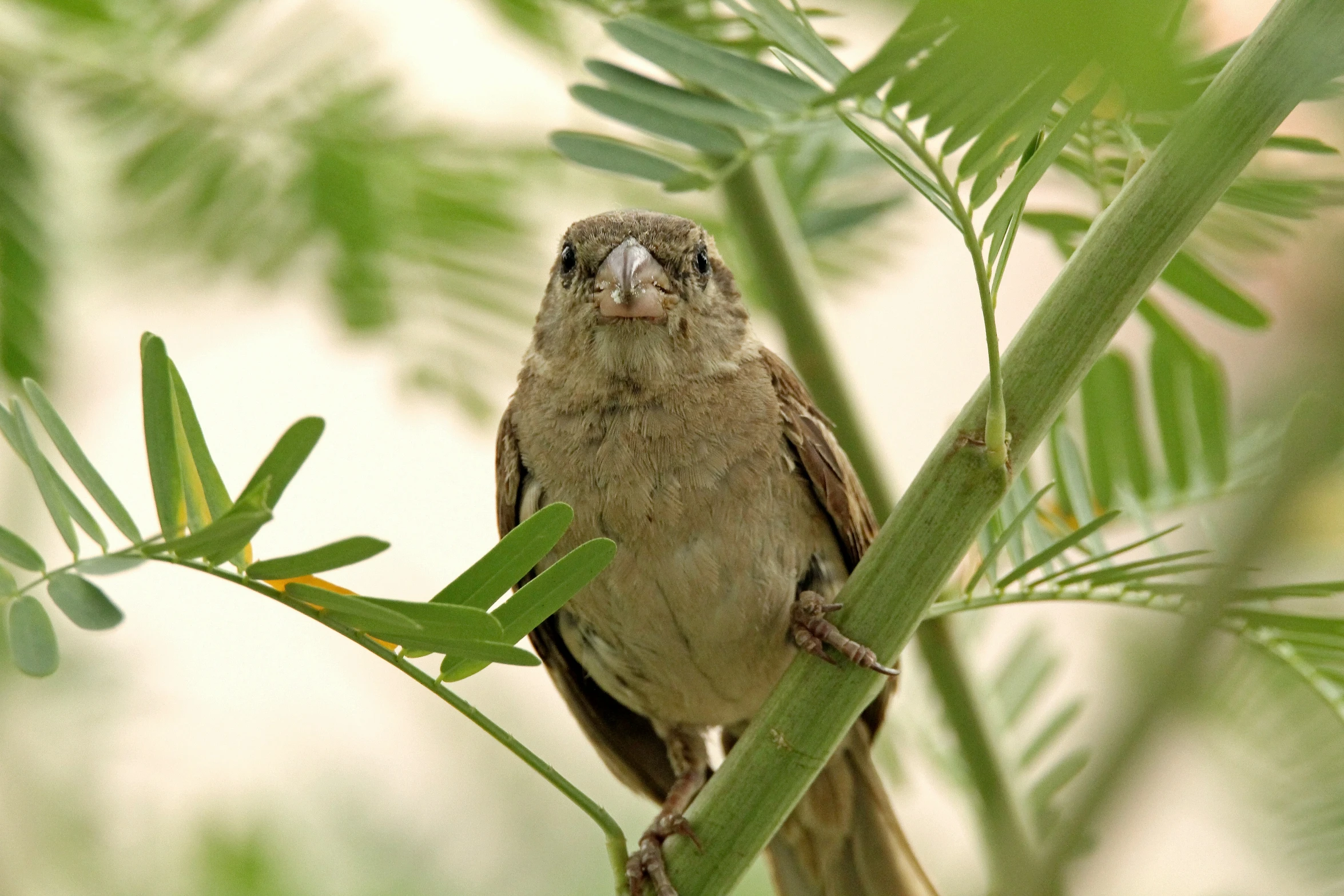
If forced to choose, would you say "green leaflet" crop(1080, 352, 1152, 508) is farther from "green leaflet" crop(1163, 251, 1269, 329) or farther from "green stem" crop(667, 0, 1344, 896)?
"green stem" crop(667, 0, 1344, 896)

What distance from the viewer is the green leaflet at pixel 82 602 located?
115 cm

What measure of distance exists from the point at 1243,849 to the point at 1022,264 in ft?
4.69

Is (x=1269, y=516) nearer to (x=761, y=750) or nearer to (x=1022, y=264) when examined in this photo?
(x=761, y=750)

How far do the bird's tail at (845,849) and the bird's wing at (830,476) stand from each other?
1.21ft

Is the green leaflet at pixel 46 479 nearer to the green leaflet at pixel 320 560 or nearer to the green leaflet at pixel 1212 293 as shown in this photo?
the green leaflet at pixel 320 560

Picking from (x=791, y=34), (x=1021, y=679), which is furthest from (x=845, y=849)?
(x=791, y=34)

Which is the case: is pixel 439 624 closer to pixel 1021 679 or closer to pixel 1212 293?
pixel 1212 293

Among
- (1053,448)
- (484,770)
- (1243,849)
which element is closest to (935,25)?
(1053,448)

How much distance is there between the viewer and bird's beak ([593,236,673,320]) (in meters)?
2.36

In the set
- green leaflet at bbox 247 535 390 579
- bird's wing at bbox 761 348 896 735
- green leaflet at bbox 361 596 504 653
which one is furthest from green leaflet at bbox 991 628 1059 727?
green leaflet at bbox 247 535 390 579

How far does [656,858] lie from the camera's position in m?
1.70

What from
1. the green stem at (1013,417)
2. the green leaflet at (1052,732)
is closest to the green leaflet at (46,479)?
the green stem at (1013,417)

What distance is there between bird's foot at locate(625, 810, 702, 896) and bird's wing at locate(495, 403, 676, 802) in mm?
264

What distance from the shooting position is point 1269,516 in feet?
1.97
